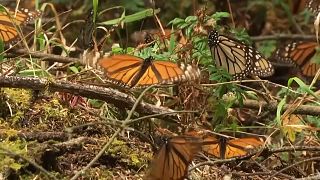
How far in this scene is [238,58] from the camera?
12.8 ft

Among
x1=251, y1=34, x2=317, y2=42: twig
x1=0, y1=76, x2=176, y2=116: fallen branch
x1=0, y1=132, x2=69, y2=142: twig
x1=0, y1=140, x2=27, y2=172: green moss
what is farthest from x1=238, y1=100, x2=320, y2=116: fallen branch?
x1=251, y1=34, x2=317, y2=42: twig

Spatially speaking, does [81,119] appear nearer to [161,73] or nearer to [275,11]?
[161,73]

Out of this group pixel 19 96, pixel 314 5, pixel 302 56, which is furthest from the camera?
pixel 302 56

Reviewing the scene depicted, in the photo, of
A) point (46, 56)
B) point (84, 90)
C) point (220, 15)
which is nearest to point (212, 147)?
point (84, 90)

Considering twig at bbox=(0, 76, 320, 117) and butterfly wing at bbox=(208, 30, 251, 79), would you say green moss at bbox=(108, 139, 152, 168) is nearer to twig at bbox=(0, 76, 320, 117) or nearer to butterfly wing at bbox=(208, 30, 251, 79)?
twig at bbox=(0, 76, 320, 117)

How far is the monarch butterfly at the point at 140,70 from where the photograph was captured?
313 cm

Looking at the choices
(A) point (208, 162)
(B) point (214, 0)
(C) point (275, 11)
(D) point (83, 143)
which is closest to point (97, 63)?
(D) point (83, 143)

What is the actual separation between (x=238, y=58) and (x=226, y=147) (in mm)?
932

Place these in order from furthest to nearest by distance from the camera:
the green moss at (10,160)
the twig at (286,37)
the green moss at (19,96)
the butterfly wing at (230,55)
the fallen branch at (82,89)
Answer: the twig at (286,37) < the butterfly wing at (230,55) < the green moss at (19,96) < the fallen branch at (82,89) < the green moss at (10,160)

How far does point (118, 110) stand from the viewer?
320cm

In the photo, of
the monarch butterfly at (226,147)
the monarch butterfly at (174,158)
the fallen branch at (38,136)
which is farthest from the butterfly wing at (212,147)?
the fallen branch at (38,136)

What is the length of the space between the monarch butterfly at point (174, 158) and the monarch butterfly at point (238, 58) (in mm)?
1068

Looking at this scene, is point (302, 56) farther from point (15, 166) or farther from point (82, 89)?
point (15, 166)

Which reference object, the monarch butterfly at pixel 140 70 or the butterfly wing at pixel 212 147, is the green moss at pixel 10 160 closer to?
the monarch butterfly at pixel 140 70
